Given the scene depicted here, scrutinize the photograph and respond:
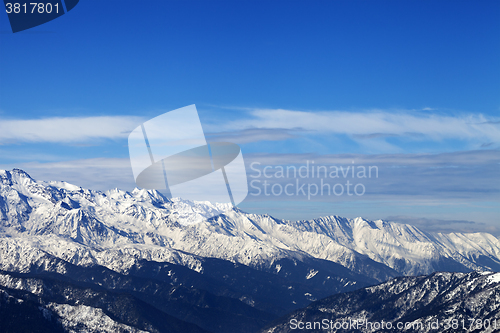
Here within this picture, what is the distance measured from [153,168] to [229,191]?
12429 millimetres

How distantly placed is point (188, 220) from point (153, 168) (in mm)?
23160

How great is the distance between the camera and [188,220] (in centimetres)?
9162

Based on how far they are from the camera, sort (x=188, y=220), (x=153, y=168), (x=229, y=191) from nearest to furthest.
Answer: (x=153, y=168)
(x=229, y=191)
(x=188, y=220)

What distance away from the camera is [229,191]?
3031 inches

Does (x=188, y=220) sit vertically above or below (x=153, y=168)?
below

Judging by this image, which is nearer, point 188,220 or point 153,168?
point 153,168

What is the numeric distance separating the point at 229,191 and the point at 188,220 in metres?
17.6

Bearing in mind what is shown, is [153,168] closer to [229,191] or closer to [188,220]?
[229,191]

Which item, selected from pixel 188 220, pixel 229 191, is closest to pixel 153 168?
pixel 229 191

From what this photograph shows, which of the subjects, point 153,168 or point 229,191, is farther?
point 229,191

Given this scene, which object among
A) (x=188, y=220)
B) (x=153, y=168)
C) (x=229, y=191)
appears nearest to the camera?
(x=153, y=168)

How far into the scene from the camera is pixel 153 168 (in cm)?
7050

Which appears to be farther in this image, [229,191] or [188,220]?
[188,220]
